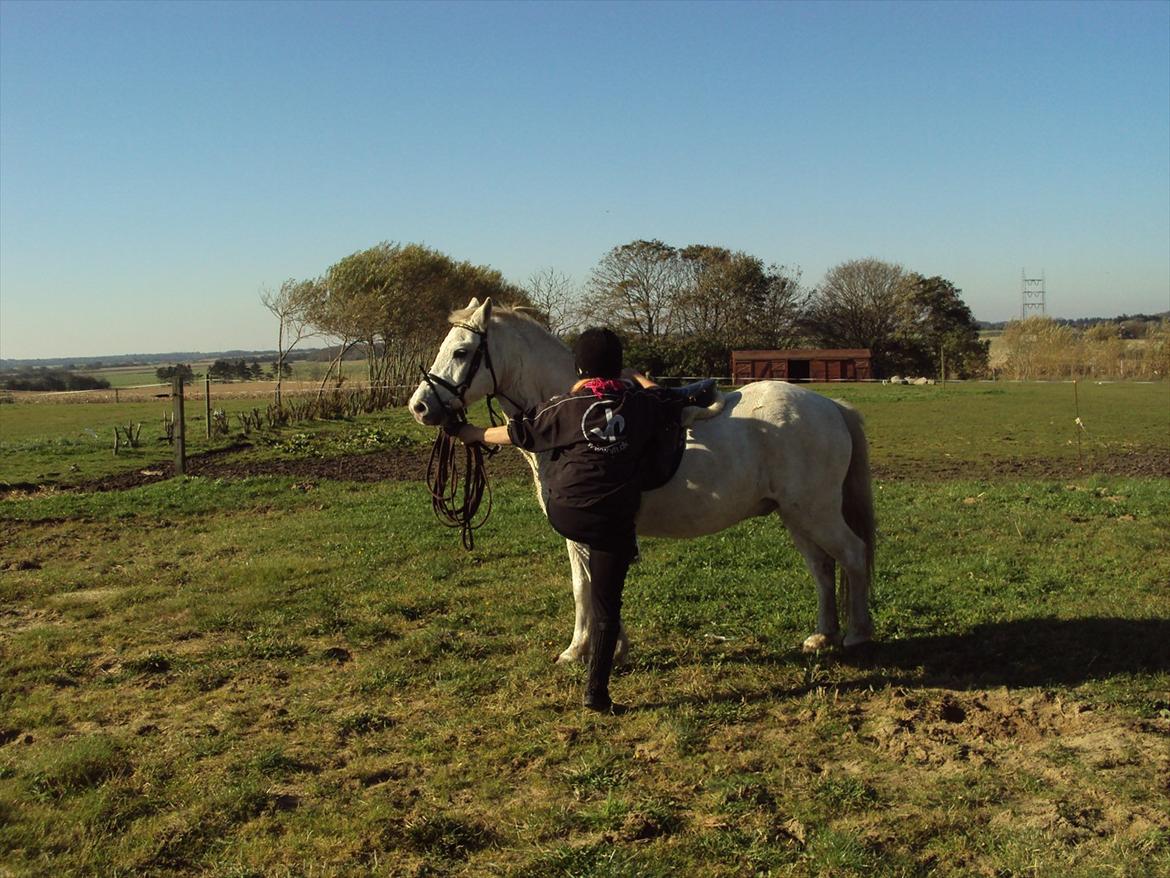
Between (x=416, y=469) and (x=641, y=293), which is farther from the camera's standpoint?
(x=641, y=293)

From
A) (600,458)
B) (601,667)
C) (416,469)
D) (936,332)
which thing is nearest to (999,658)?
(601,667)

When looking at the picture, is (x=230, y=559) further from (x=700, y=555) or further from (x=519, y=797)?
(x=519, y=797)

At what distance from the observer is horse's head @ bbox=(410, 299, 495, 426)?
506cm

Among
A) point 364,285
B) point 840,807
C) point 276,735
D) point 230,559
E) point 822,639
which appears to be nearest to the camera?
point 840,807

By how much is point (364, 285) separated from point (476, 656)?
33.7m

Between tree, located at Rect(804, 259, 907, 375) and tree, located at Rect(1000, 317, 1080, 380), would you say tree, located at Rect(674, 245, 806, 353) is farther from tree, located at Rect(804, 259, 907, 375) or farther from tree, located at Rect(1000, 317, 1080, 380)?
tree, located at Rect(1000, 317, 1080, 380)

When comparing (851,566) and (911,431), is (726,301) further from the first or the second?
(851,566)

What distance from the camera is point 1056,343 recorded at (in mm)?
55688

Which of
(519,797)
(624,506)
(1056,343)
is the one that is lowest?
(519,797)

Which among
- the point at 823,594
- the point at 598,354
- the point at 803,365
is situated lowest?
the point at 823,594

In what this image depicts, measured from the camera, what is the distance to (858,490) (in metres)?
5.88

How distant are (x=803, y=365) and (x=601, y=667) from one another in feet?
161

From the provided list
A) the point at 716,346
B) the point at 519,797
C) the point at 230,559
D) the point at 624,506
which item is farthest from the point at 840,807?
the point at 716,346

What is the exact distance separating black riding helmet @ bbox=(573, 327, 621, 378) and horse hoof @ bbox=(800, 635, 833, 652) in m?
2.36
